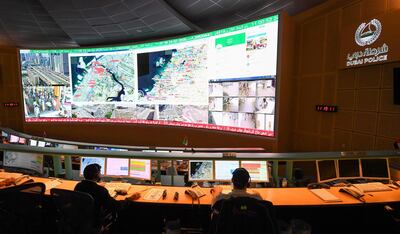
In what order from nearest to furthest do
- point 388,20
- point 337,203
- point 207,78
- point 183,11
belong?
point 337,203 < point 388,20 < point 207,78 < point 183,11

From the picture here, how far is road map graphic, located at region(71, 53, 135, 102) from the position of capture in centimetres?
645

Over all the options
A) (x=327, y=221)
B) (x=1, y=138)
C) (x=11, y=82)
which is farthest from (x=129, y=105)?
(x=11, y=82)

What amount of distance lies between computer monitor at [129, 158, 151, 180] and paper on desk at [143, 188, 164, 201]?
24 centimetres

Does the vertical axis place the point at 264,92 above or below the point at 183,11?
below

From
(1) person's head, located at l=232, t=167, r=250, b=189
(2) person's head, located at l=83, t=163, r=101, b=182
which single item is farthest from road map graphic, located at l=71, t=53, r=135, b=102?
(1) person's head, located at l=232, t=167, r=250, b=189

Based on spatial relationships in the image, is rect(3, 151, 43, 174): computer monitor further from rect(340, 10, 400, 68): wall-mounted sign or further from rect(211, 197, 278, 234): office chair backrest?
rect(340, 10, 400, 68): wall-mounted sign

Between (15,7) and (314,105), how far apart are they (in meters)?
7.46

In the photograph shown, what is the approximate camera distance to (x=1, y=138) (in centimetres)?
572

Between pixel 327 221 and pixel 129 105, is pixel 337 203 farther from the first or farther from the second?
pixel 129 105

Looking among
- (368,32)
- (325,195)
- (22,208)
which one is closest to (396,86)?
(368,32)

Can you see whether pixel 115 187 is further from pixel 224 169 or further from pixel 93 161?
pixel 224 169

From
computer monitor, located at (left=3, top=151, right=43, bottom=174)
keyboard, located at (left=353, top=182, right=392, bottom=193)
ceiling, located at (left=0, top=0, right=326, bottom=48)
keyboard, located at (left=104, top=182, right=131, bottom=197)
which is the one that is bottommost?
keyboard, located at (left=104, top=182, right=131, bottom=197)

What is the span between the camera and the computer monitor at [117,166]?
2.55 metres

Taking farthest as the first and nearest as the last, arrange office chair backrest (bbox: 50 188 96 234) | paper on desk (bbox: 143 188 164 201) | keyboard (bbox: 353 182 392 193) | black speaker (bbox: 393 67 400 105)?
1. black speaker (bbox: 393 67 400 105)
2. keyboard (bbox: 353 182 392 193)
3. paper on desk (bbox: 143 188 164 201)
4. office chair backrest (bbox: 50 188 96 234)
